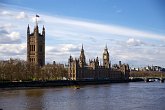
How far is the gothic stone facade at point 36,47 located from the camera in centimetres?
15525

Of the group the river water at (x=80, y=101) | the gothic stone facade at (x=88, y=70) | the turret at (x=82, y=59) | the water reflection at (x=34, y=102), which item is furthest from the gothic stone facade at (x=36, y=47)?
the water reflection at (x=34, y=102)

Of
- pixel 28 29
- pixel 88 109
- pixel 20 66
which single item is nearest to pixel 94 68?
pixel 28 29

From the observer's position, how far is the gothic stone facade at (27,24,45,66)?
509ft

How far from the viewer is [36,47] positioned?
510 ft

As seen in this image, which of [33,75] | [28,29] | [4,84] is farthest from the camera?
[28,29]

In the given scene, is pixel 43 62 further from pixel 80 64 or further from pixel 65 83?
pixel 65 83

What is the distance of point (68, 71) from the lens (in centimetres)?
14962

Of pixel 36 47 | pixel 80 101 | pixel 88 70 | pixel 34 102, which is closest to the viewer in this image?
pixel 34 102

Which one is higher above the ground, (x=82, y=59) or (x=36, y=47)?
(x=36, y=47)

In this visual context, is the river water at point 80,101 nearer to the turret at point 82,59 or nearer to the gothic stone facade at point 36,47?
the gothic stone facade at point 36,47

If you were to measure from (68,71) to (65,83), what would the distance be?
1381 inches

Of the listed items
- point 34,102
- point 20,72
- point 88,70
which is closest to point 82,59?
point 88,70

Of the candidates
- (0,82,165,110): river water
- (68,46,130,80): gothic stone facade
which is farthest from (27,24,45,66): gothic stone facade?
(0,82,165,110): river water

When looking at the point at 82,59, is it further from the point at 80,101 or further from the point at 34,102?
the point at 34,102
